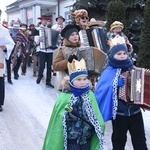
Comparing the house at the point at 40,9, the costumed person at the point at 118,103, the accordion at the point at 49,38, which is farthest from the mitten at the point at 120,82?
the house at the point at 40,9

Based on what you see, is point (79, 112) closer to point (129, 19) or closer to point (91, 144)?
point (91, 144)

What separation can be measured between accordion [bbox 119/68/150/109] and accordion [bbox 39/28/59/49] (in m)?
4.65

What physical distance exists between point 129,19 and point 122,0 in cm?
73

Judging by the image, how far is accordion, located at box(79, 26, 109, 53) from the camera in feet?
17.7

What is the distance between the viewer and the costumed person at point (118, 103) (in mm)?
3508

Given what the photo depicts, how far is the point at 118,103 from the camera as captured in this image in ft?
11.6

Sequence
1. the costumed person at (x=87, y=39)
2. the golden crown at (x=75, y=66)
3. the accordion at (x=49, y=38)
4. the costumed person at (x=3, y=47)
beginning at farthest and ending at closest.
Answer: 1. the accordion at (x=49, y=38)
2. the costumed person at (x=3, y=47)
3. the costumed person at (x=87, y=39)
4. the golden crown at (x=75, y=66)

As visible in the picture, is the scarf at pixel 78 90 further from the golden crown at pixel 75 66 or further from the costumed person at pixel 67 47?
the costumed person at pixel 67 47

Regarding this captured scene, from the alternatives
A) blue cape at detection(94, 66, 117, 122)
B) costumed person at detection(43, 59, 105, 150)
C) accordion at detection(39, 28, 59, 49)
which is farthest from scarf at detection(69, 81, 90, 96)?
accordion at detection(39, 28, 59, 49)

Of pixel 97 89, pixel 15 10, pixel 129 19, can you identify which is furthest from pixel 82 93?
pixel 15 10

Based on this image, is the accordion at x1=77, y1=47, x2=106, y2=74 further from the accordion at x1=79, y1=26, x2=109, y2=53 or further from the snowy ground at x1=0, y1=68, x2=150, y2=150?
the snowy ground at x1=0, y1=68, x2=150, y2=150

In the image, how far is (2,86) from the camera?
6.09 meters

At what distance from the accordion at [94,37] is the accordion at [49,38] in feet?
7.84

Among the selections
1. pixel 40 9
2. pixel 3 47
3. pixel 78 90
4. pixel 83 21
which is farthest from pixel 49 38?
pixel 40 9
